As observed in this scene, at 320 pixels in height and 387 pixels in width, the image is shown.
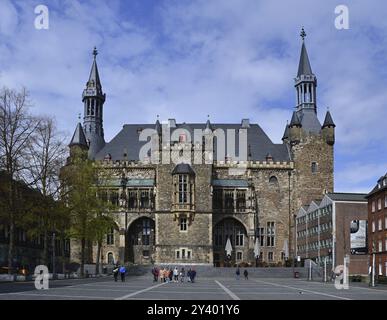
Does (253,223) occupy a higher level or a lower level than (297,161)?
lower

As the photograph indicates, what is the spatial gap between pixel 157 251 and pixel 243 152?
1958 centimetres

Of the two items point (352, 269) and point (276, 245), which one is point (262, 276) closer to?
point (352, 269)

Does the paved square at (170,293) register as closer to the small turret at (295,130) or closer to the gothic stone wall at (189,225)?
the gothic stone wall at (189,225)

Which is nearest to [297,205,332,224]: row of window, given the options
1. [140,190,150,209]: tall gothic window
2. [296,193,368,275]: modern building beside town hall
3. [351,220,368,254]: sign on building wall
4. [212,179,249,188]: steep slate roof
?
[296,193,368,275]: modern building beside town hall

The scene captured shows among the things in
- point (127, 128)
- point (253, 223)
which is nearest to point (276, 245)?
point (253, 223)

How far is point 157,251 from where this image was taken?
80375 mm

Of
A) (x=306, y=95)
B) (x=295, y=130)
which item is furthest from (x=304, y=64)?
(x=295, y=130)

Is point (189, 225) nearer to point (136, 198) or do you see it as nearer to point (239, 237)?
point (239, 237)

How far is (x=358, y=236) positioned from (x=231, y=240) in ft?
64.7

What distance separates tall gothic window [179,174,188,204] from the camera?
268 ft

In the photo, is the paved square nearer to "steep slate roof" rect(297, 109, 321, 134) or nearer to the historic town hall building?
the historic town hall building

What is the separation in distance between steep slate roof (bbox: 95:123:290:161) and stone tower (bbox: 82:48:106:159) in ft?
11.3

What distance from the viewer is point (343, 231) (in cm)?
7150
